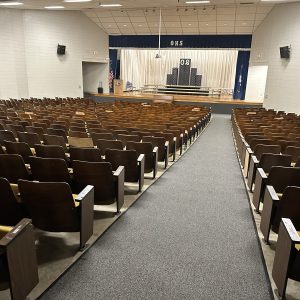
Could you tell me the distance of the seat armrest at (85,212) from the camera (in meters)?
2.54

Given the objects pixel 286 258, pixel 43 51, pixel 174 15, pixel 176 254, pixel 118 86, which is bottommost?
pixel 176 254

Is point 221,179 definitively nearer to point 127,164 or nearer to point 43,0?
point 127,164

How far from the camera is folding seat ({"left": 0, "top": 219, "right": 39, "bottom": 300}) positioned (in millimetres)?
1787

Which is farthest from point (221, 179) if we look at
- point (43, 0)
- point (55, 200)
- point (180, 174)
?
point (43, 0)

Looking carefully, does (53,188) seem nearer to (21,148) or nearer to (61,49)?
(21,148)

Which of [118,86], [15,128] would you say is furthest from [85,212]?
[118,86]

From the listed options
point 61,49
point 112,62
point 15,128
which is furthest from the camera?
point 112,62

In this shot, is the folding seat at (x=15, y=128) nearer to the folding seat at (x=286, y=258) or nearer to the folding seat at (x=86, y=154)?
the folding seat at (x=86, y=154)

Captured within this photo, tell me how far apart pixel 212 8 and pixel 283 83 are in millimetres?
5463

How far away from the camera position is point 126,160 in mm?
4023

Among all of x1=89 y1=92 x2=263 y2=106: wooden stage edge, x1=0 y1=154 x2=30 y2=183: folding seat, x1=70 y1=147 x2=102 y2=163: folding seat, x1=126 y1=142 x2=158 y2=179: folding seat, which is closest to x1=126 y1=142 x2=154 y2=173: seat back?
x1=126 y1=142 x2=158 y2=179: folding seat

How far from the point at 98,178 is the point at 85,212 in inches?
25.7

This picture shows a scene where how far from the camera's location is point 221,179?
204 inches

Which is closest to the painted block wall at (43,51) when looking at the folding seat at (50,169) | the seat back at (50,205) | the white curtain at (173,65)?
the white curtain at (173,65)
